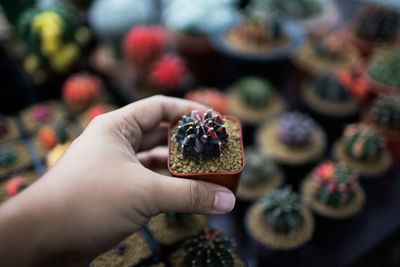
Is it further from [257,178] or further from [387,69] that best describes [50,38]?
[387,69]

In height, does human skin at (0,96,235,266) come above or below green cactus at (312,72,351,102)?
above

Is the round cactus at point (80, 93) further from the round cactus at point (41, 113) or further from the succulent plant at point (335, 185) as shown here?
the succulent plant at point (335, 185)

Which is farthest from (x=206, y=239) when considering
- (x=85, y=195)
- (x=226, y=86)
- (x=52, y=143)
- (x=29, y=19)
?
(x=29, y=19)

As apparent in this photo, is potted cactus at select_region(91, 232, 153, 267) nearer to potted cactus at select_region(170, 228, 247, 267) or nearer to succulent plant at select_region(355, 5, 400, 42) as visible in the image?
potted cactus at select_region(170, 228, 247, 267)

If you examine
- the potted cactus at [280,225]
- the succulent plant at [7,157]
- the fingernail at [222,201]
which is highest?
the fingernail at [222,201]

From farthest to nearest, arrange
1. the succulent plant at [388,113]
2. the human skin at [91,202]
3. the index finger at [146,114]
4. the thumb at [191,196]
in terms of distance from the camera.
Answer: the succulent plant at [388,113] → the index finger at [146,114] → the thumb at [191,196] → the human skin at [91,202]

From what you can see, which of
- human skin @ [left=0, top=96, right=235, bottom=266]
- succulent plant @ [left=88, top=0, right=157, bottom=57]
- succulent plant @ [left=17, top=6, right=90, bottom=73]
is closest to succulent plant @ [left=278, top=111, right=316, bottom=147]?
human skin @ [left=0, top=96, right=235, bottom=266]

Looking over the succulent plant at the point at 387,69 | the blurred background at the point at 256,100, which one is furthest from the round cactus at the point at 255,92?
the succulent plant at the point at 387,69
